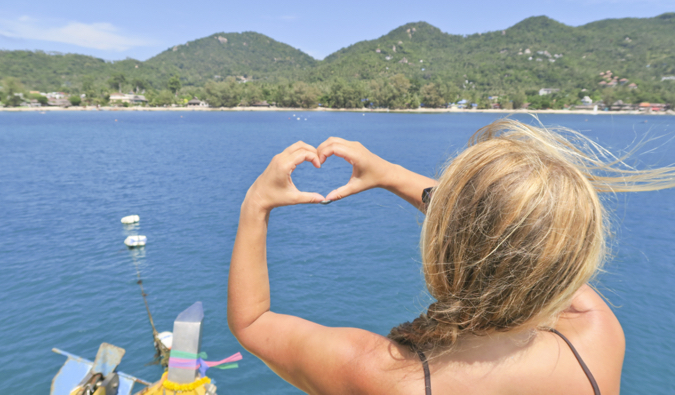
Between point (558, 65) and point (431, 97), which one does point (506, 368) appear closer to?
point (431, 97)

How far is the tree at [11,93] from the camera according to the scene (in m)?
120

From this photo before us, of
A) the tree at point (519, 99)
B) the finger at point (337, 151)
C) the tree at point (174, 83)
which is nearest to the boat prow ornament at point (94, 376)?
the finger at point (337, 151)

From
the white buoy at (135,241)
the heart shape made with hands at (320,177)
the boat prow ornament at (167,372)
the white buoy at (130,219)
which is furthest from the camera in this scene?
the heart shape made with hands at (320,177)

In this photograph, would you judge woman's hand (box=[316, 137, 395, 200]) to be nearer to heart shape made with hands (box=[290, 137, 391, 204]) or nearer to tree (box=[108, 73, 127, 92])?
heart shape made with hands (box=[290, 137, 391, 204])

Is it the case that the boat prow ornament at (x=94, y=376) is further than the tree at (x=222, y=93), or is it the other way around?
the tree at (x=222, y=93)

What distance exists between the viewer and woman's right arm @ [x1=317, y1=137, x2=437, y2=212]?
1.10 m

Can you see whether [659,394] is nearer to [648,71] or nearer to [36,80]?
[648,71]

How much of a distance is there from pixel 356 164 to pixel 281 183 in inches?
10.7

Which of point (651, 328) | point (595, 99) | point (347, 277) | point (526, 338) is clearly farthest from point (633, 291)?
point (595, 99)

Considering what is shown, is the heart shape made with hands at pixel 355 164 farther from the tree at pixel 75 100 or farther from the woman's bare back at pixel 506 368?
the tree at pixel 75 100

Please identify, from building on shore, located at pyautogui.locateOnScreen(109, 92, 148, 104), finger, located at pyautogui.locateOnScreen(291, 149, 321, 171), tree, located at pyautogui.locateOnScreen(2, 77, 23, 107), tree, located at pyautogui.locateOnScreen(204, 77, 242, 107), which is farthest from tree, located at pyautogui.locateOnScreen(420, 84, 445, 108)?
tree, located at pyautogui.locateOnScreen(2, 77, 23, 107)

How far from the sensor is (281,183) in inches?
39.3

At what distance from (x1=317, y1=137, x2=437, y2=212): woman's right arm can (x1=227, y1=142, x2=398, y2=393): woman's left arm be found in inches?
3.2

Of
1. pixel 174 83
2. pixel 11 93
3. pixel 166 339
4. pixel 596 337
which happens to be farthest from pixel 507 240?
pixel 174 83
